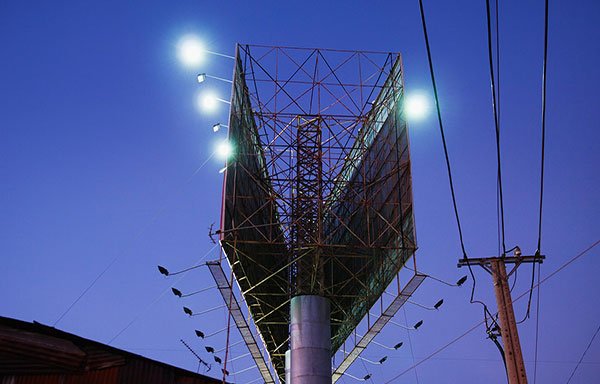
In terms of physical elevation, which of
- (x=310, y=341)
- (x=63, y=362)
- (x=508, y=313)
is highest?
(x=310, y=341)

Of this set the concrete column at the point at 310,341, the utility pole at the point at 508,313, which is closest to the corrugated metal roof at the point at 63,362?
the concrete column at the point at 310,341

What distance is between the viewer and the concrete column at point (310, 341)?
22797 millimetres

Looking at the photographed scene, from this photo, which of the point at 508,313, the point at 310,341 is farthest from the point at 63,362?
the point at 508,313

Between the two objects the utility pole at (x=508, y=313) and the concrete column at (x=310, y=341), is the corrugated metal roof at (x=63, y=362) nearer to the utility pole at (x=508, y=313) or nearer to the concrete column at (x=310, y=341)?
the concrete column at (x=310, y=341)

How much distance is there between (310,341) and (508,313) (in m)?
9.54

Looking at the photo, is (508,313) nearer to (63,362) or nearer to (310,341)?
(310,341)

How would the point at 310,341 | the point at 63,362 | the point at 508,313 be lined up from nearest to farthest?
1. the point at 508,313
2. the point at 63,362
3. the point at 310,341

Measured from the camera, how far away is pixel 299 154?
28.6 metres

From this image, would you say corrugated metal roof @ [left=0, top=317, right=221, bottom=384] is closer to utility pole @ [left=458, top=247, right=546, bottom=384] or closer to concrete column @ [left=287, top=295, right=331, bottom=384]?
concrete column @ [left=287, top=295, right=331, bottom=384]

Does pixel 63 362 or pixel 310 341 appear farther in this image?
pixel 310 341

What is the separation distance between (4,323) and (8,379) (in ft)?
9.18

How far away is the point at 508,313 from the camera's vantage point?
15742 millimetres

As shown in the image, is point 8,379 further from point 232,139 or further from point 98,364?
point 232,139

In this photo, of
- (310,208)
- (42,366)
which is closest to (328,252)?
(310,208)
